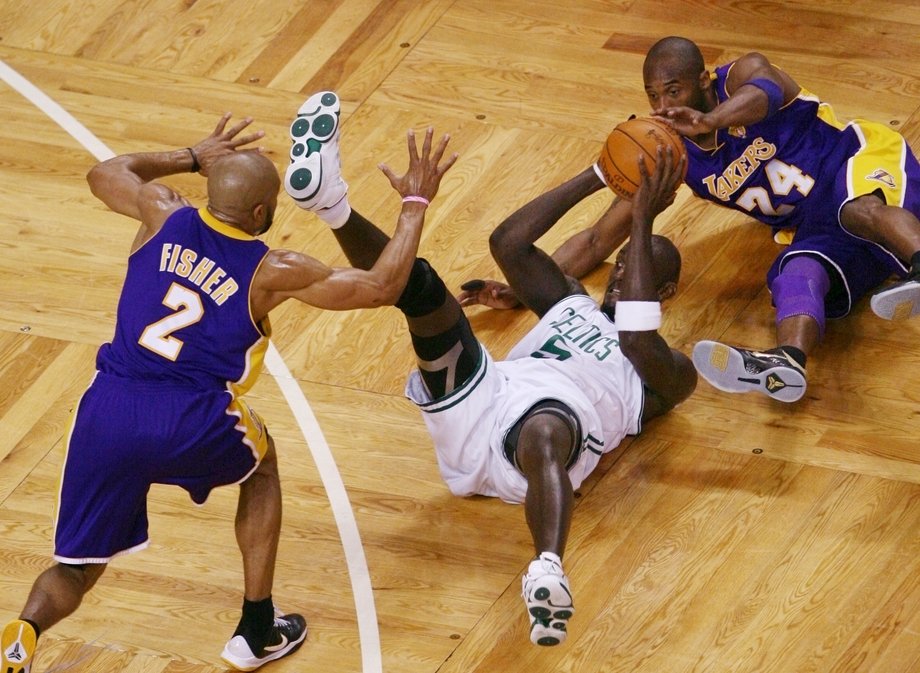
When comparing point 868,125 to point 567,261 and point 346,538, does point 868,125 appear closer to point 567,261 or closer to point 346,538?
point 567,261

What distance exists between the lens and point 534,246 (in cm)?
532

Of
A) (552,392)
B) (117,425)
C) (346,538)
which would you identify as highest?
(117,425)

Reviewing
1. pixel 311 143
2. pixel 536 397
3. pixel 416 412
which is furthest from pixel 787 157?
pixel 311 143

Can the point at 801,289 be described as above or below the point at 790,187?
below

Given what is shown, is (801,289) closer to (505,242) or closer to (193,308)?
(505,242)

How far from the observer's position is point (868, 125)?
Result: 227 inches

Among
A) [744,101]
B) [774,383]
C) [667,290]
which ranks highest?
[744,101]

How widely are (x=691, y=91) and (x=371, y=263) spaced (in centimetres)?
133

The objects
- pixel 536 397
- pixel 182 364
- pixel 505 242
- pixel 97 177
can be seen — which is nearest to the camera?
pixel 182 364

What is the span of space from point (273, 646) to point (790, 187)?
100 inches

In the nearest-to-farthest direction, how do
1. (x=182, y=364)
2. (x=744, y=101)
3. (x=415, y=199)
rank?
(x=182, y=364), (x=415, y=199), (x=744, y=101)

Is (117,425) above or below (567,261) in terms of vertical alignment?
above

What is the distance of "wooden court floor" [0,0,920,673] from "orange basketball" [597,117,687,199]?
0.87 m

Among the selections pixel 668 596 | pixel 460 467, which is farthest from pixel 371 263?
pixel 668 596
